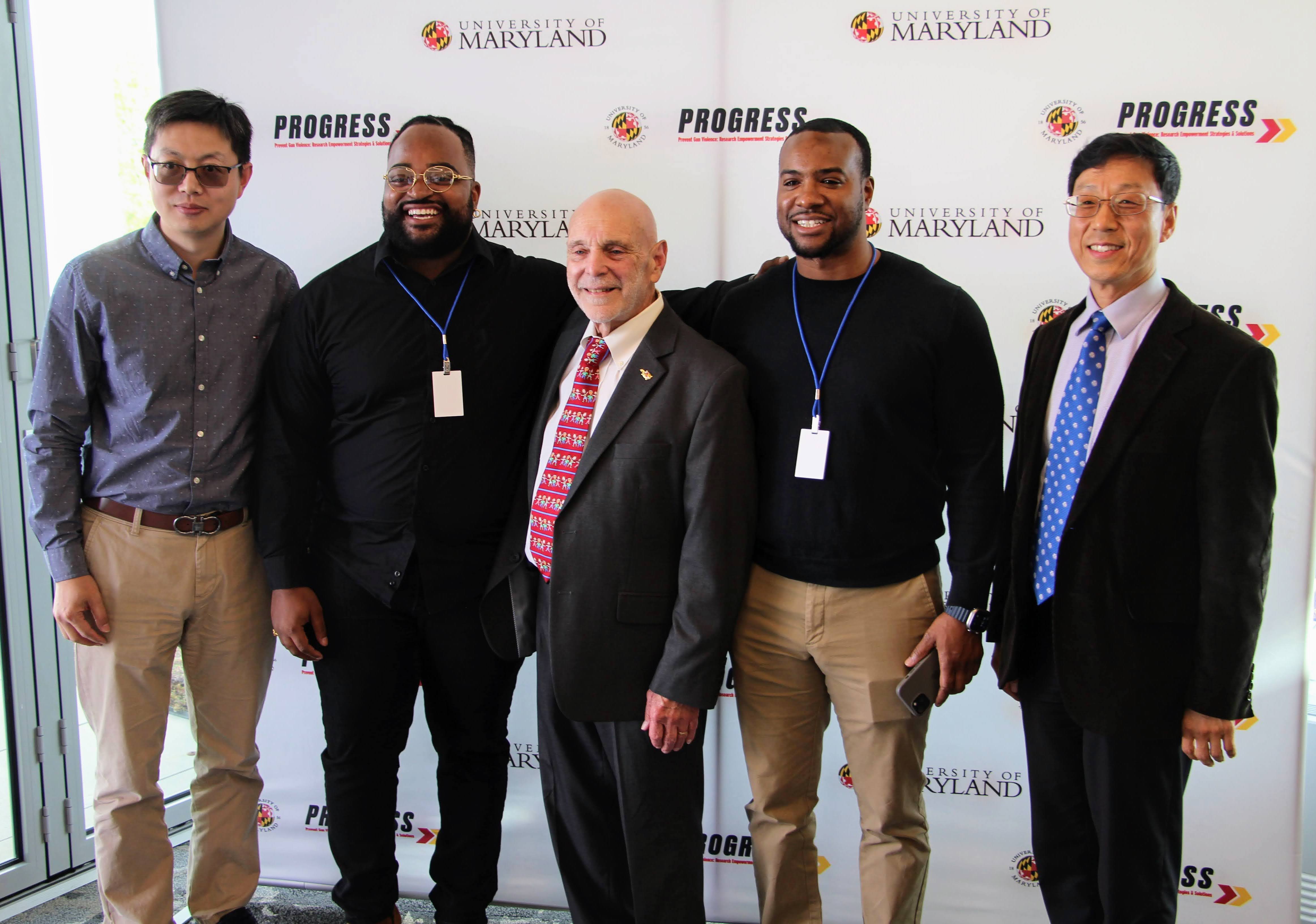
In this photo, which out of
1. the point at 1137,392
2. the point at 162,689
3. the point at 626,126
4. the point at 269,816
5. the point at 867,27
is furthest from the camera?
the point at 269,816

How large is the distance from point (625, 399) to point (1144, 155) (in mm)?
1088

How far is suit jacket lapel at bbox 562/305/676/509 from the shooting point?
5.97 feet

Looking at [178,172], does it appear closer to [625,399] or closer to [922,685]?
[625,399]

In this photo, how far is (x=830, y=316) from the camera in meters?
1.88

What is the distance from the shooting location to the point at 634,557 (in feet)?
5.97

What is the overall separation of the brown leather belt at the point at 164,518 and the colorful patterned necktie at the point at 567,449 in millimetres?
841

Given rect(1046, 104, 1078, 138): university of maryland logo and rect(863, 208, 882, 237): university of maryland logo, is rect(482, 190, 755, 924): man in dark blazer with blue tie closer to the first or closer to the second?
rect(863, 208, 882, 237): university of maryland logo

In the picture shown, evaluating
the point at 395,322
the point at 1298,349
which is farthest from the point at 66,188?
the point at 1298,349

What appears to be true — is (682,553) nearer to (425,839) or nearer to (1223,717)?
(1223,717)

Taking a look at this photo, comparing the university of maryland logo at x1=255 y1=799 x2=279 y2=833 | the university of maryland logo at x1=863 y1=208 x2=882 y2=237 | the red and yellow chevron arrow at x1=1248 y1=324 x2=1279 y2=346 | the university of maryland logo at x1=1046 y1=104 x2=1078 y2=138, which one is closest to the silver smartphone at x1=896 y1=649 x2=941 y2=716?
the university of maryland logo at x1=863 y1=208 x2=882 y2=237

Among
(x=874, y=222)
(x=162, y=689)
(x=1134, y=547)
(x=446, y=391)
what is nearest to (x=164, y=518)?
(x=162, y=689)

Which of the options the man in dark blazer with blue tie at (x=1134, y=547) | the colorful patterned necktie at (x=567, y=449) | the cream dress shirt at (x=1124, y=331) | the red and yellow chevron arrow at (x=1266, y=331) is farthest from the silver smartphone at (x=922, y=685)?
the red and yellow chevron arrow at (x=1266, y=331)

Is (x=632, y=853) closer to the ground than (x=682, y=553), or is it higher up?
closer to the ground

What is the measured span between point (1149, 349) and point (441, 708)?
1791mm
